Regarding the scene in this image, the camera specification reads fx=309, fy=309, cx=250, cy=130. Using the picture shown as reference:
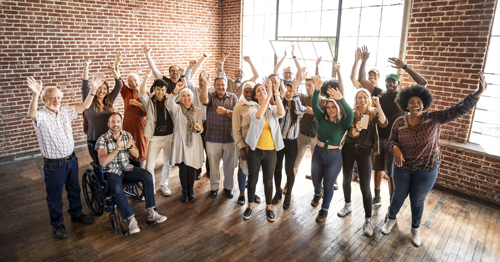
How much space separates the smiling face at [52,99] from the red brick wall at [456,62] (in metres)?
4.93

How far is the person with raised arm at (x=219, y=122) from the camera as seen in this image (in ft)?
13.6

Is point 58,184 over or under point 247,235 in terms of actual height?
over

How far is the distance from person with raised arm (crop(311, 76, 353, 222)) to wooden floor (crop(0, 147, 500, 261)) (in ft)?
1.52

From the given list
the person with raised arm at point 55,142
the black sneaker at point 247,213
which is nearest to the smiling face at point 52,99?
the person with raised arm at point 55,142

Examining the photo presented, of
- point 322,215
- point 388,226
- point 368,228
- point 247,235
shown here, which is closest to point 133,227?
point 247,235

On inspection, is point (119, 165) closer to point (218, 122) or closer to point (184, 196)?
point (184, 196)

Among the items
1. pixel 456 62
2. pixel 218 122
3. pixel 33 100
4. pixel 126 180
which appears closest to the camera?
pixel 33 100

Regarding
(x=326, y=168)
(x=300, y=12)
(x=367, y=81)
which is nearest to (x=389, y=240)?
(x=326, y=168)

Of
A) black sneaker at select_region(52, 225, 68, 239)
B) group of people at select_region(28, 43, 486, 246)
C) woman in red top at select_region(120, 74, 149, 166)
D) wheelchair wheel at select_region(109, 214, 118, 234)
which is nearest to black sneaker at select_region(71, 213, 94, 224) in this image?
group of people at select_region(28, 43, 486, 246)

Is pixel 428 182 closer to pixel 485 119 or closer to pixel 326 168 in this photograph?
pixel 326 168

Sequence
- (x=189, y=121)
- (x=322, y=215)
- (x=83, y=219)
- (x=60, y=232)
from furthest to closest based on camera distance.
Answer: (x=189, y=121)
(x=322, y=215)
(x=83, y=219)
(x=60, y=232)

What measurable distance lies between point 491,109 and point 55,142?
5.84 metres

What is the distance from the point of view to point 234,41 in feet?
28.2

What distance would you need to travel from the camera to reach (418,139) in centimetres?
319
